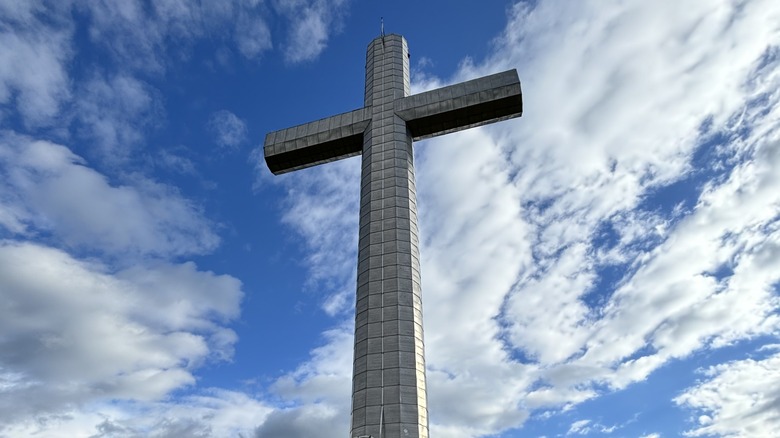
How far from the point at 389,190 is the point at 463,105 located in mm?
5410

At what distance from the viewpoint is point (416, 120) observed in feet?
89.8

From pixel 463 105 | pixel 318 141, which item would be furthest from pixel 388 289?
pixel 463 105

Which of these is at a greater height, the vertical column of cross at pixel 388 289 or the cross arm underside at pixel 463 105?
the cross arm underside at pixel 463 105

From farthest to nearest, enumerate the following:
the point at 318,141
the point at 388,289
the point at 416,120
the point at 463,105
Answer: the point at 318,141 < the point at 416,120 < the point at 463,105 < the point at 388,289

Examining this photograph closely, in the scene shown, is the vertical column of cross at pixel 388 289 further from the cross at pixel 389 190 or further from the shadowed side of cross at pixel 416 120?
the shadowed side of cross at pixel 416 120

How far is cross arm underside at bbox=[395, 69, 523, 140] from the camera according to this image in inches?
1043

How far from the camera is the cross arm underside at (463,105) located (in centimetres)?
2648

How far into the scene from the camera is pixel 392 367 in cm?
2150

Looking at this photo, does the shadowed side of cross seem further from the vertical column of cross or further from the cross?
the vertical column of cross

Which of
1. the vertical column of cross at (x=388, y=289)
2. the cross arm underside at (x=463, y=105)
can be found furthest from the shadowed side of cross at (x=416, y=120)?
the vertical column of cross at (x=388, y=289)

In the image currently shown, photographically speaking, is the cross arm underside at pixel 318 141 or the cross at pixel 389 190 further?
the cross arm underside at pixel 318 141

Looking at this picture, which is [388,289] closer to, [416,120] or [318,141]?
[416,120]

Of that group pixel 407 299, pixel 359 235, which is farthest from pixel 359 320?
pixel 359 235

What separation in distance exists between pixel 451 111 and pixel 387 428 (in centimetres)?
1424
